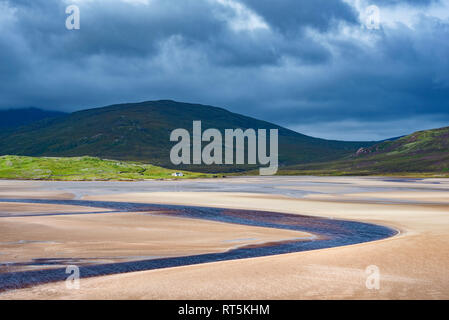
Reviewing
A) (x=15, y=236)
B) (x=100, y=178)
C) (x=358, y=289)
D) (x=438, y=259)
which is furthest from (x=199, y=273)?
(x=100, y=178)

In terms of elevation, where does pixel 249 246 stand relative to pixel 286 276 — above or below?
below

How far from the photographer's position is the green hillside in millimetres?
138875

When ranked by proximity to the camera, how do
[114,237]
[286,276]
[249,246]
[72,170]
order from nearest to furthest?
[286,276] → [249,246] → [114,237] → [72,170]

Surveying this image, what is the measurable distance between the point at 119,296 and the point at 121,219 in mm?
21530

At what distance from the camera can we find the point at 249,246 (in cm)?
2486

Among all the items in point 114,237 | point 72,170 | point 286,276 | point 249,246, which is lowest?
point 249,246

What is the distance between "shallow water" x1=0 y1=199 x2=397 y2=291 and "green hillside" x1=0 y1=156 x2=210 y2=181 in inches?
3862

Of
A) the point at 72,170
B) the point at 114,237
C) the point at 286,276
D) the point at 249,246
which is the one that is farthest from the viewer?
the point at 72,170

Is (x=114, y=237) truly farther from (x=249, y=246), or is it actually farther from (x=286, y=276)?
(x=286, y=276)

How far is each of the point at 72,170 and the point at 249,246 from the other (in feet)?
447

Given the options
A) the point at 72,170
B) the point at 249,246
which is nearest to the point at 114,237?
the point at 249,246

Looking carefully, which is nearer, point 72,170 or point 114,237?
point 114,237

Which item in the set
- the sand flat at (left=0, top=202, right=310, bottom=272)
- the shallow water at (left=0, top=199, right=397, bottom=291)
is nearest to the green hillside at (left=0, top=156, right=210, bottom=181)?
the shallow water at (left=0, top=199, right=397, bottom=291)
